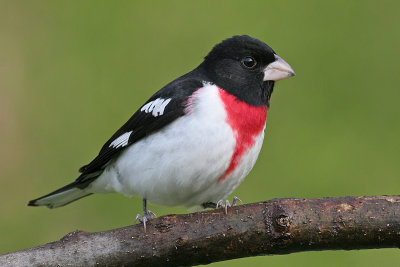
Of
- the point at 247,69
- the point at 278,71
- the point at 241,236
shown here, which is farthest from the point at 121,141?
the point at 241,236

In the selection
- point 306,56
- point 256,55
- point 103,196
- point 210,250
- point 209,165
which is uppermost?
point 306,56

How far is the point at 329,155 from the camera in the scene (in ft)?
15.0

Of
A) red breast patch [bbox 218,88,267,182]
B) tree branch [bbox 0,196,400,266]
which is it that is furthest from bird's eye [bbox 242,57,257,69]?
tree branch [bbox 0,196,400,266]

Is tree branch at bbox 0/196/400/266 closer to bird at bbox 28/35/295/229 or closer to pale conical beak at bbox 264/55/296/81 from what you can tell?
bird at bbox 28/35/295/229

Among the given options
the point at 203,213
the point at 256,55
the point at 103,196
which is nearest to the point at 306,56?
the point at 256,55

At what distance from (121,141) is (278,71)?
2.80ft

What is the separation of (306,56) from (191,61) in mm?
759

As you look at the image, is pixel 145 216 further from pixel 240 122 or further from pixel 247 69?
pixel 247 69

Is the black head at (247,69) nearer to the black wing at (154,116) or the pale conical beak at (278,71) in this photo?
the pale conical beak at (278,71)

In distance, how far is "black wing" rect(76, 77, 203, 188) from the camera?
3.46 m

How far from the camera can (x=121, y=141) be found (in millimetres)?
3684

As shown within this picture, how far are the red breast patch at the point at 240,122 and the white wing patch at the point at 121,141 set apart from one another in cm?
52

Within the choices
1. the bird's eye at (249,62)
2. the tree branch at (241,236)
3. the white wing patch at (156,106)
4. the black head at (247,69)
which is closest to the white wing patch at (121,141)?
the white wing patch at (156,106)

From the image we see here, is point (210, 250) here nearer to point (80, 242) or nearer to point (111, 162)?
point (80, 242)
